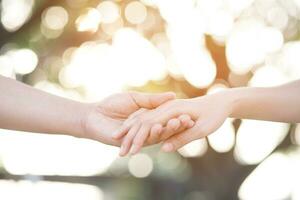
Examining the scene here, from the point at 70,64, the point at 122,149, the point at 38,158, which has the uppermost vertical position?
the point at 122,149

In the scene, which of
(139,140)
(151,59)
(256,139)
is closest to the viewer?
(139,140)

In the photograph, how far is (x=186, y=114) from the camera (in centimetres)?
371

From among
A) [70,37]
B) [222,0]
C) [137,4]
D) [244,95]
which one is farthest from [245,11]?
[244,95]

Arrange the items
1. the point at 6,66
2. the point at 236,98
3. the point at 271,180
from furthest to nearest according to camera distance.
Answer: the point at 271,180
the point at 6,66
the point at 236,98

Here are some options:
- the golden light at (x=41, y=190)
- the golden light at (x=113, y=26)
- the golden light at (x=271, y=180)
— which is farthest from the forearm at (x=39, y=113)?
the golden light at (x=271, y=180)

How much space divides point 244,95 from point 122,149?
29.3 inches

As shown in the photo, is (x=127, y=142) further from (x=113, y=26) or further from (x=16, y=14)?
(x=113, y=26)

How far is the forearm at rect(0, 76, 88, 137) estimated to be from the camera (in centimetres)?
403

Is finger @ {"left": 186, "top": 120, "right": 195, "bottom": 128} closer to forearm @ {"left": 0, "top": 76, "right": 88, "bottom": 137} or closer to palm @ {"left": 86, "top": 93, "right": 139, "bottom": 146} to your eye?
palm @ {"left": 86, "top": 93, "right": 139, "bottom": 146}

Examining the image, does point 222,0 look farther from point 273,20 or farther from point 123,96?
point 123,96

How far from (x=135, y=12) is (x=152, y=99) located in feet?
27.0

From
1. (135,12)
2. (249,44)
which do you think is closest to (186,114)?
(135,12)

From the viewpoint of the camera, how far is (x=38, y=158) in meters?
13.7

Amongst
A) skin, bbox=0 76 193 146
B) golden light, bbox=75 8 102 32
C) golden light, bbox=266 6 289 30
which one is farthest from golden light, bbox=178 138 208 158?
skin, bbox=0 76 193 146
